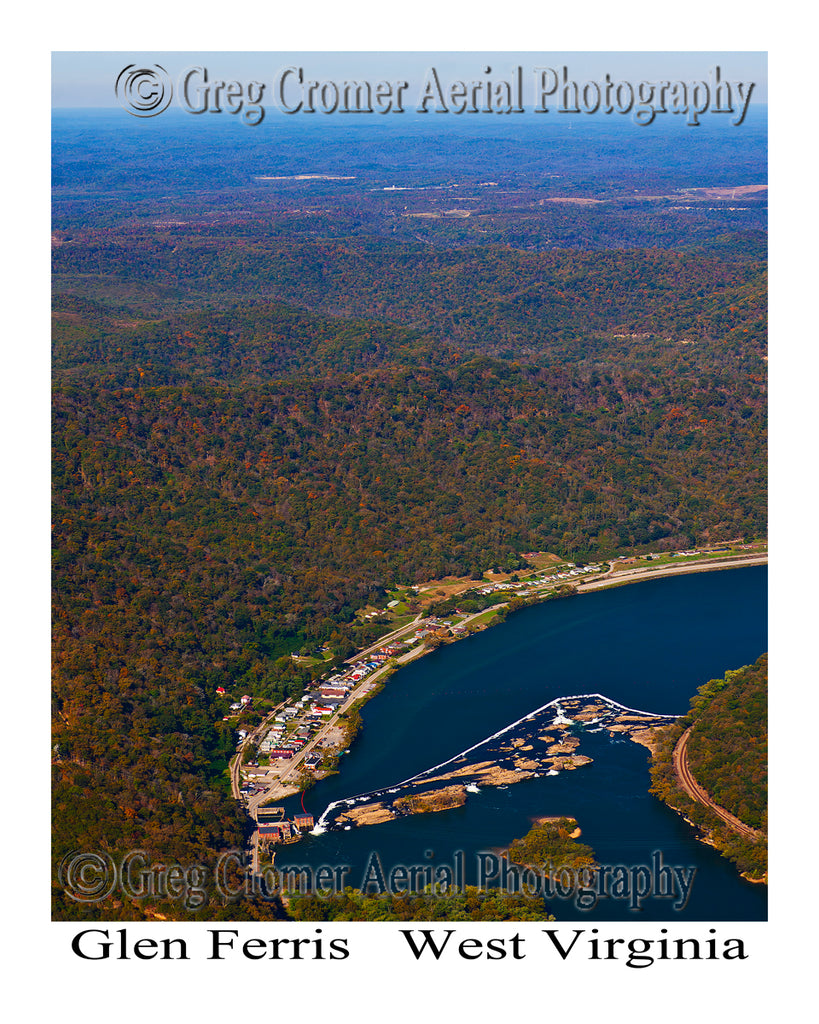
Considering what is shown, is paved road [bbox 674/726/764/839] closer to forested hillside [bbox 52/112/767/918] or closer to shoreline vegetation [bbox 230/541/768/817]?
shoreline vegetation [bbox 230/541/768/817]

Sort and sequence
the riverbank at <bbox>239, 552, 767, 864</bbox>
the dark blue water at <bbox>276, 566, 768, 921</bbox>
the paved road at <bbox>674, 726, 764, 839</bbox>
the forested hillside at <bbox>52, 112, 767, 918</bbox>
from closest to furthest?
the dark blue water at <bbox>276, 566, 768, 921</bbox>
the paved road at <bbox>674, 726, 764, 839</bbox>
the riverbank at <bbox>239, 552, 767, 864</bbox>
the forested hillside at <bbox>52, 112, 767, 918</bbox>

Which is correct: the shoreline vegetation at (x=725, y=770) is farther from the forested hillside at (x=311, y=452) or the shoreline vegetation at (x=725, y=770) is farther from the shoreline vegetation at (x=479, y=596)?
the forested hillside at (x=311, y=452)

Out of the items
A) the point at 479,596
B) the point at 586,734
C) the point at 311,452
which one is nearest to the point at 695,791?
the point at 586,734

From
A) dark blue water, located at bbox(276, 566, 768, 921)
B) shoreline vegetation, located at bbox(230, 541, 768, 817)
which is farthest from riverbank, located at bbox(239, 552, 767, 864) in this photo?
dark blue water, located at bbox(276, 566, 768, 921)

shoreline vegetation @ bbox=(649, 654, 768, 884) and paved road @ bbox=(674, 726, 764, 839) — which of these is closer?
shoreline vegetation @ bbox=(649, 654, 768, 884)

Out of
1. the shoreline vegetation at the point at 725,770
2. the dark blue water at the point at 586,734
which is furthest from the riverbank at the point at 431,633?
the shoreline vegetation at the point at 725,770
